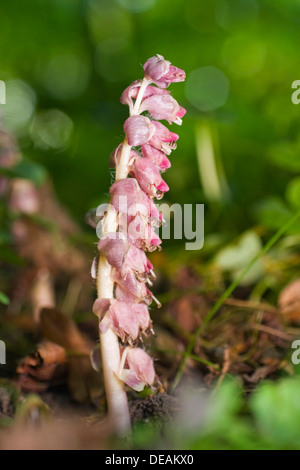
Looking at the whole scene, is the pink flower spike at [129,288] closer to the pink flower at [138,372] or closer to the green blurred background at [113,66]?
the pink flower at [138,372]

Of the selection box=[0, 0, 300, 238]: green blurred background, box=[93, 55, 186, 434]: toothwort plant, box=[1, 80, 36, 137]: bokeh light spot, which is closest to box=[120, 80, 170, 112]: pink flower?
box=[93, 55, 186, 434]: toothwort plant

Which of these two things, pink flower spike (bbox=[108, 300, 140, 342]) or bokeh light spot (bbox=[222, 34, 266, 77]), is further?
bokeh light spot (bbox=[222, 34, 266, 77])

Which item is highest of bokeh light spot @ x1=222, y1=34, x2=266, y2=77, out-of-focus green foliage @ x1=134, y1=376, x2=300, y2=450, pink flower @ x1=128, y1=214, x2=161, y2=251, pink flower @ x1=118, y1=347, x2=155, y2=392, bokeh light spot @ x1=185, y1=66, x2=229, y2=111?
bokeh light spot @ x1=222, y1=34, x2=266, y2=77

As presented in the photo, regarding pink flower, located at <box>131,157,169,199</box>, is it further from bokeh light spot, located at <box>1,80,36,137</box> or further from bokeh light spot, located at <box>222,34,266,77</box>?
bokeh light spot, located at <box>222,34,266,77</box>

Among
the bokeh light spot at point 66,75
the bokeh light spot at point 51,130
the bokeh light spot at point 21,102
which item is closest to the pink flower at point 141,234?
the bokeh light spot at point 21,102

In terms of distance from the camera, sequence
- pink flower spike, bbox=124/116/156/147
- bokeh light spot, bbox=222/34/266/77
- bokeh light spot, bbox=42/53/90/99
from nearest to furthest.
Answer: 1. pink flower spike, bbox=124/116/156/147
2. bokeh light spot, bbox=222/34/266/77
3. bokeh light spot, bbox=42/53/90/99

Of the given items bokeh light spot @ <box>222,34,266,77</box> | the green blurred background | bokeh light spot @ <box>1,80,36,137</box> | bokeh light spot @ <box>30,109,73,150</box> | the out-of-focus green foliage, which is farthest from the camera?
bokeh light spot @ <box>30,109,73,150</box>

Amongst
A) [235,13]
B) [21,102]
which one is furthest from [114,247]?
[235,13]
